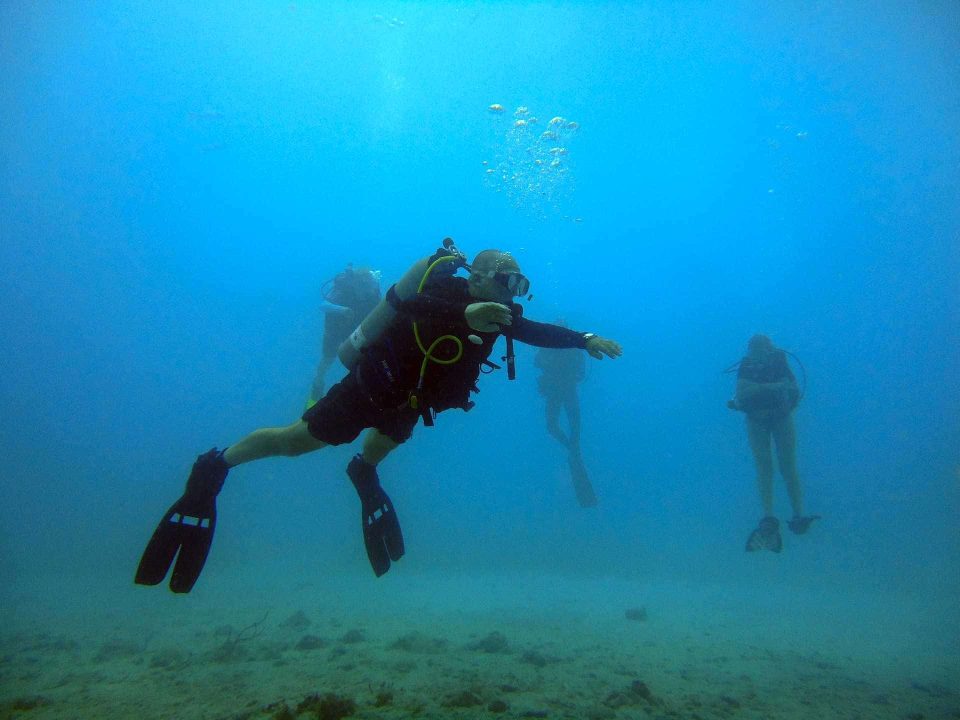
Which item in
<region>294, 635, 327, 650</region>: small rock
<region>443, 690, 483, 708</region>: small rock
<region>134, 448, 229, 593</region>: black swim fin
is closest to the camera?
<region>134, 448, 229, 593</region>: black swim fin

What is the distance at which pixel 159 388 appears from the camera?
254 feet

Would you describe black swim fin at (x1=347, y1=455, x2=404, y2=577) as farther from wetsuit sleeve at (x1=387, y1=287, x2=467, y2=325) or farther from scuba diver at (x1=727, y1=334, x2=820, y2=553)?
scuba diver at (x1=727, y1=334, x2=820, y2=553)

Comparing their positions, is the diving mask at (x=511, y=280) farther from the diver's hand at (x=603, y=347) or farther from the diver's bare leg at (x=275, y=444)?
the diver's bare leg at (x=275, y=444)

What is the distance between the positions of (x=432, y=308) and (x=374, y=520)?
2.51m

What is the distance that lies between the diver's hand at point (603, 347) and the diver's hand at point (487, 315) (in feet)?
3.04

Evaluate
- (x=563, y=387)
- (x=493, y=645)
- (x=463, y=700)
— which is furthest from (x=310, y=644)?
(x=563, y=387)

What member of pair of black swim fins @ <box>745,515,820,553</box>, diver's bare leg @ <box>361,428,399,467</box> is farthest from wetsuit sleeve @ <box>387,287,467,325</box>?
pair of black swim fins @ <box>745,515,820,553</box>

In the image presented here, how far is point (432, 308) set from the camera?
11.4ft

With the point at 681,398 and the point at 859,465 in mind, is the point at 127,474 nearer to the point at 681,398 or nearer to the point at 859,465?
the point at 859,465

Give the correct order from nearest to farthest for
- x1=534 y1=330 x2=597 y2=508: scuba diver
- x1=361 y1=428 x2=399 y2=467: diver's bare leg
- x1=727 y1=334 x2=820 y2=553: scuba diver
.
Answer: x1=361 y1=428 x2=399 y2=467: diver's bare leg, x1=727 y1=334 x2=820 y2=553: scuba diver, x1=534 y1=330 x2=597 y2=508: scuba diver

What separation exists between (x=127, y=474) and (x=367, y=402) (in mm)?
53764

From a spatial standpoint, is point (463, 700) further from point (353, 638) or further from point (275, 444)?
point (353, 638)

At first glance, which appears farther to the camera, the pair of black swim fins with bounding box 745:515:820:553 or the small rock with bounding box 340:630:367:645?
the small rock with bounding box 340:630:367:645

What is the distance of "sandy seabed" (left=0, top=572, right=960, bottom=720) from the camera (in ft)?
16.4
